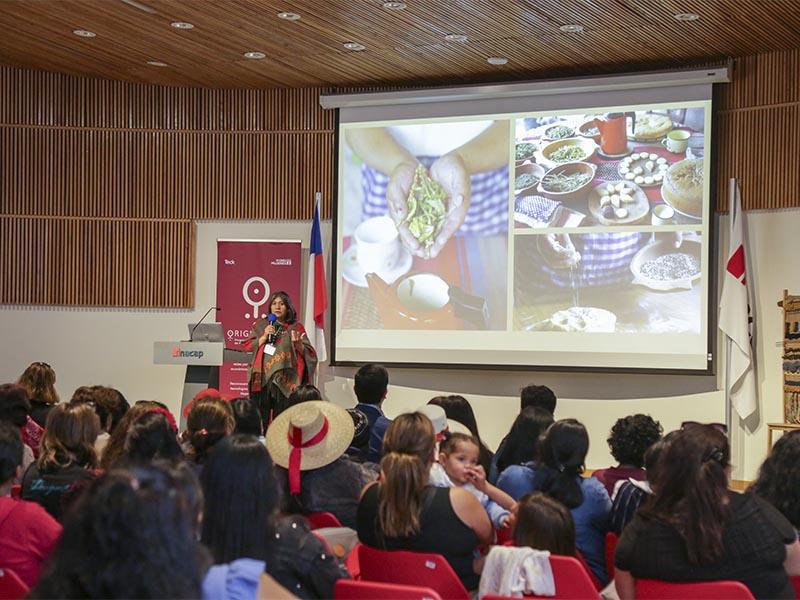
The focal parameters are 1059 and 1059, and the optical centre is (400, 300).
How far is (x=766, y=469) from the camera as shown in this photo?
3686mm

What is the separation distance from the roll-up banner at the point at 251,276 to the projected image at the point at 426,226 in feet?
2.04

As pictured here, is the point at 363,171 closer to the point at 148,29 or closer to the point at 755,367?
the point at 148,29

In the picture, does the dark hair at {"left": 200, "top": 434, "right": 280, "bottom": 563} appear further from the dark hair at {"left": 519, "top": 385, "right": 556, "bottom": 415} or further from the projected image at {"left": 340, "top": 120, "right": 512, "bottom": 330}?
the projected image at {"left": 340, "top": 120, "right": 512, "bottom": 330}

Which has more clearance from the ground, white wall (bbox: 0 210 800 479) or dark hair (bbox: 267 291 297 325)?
dark hair (bbox: 267 291 297 325)

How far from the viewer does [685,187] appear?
894 cm

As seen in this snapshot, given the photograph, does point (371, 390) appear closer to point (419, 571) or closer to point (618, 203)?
point (419, 571)

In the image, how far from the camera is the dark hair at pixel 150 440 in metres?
3.93

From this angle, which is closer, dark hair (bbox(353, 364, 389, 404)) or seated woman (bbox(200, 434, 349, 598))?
seated woman (bbox(200, 434, 349, 598))

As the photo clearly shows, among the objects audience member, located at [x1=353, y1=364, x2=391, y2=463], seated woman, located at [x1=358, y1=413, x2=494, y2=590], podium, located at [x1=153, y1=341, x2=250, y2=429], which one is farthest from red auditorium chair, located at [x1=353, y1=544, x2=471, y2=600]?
podium, located at [x1=153, y1=341, x2=250, y2=429]

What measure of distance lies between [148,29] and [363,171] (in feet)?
8.20

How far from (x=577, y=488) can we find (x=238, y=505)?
171cm

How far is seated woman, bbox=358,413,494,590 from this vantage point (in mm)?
3455

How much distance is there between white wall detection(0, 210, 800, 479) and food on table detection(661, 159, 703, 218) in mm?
483

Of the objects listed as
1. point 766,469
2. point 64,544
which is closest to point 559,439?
point 766,469
